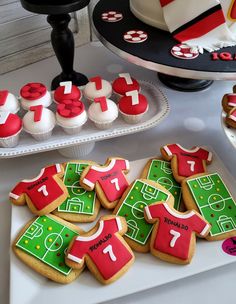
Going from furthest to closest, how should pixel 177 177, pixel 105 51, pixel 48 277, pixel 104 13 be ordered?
pixel 105 51
pixel 104 13
pixel 177 177
pixel 48 277

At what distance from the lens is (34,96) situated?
0.70 m

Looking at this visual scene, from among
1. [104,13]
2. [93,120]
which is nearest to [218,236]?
[93,120]

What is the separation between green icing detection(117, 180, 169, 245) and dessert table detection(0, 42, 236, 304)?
0.28 ft

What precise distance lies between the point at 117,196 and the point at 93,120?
0.55 feet

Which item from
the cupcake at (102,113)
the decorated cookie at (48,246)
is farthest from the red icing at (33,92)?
the decorated cookie at (48,246)

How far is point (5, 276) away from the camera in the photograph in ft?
1.81

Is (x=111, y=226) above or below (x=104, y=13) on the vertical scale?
below

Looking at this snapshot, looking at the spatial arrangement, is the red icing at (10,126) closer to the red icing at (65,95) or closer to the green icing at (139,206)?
the red icing at (65,95)

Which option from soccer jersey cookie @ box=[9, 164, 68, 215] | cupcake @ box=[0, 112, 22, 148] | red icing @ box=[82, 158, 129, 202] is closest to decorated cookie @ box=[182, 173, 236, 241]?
red icing @ box=[82, 158, 129, 202]

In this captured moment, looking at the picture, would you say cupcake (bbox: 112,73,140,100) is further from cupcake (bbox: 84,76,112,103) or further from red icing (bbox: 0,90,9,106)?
red icing (bbox: 0,90,9,106)

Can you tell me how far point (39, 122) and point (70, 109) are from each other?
2.5 inches

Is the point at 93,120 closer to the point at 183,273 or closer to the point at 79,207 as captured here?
the point at 79,207

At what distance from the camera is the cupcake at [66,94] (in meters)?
0.71

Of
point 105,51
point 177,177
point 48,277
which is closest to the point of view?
point 48,277
